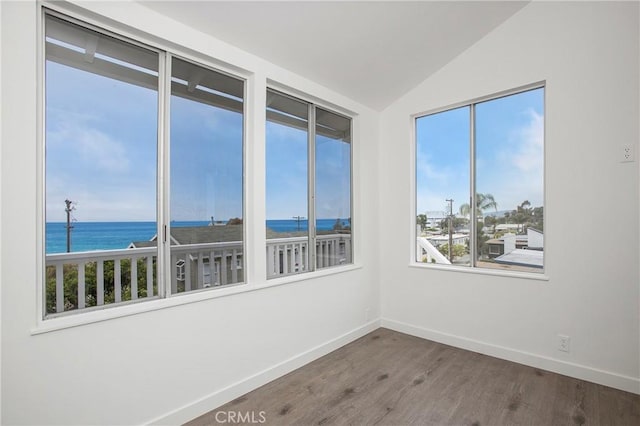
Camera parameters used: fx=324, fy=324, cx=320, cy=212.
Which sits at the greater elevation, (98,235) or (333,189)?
(333,189)

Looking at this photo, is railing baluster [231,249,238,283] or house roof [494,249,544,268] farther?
house roof [494,249,544,268]

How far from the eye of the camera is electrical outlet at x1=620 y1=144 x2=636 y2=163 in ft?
7.78

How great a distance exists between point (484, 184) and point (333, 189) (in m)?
1.51

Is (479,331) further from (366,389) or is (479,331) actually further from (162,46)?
(162,46)

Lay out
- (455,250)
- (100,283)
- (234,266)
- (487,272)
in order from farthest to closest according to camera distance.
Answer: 1. (455,250)
2. (487,272)
3. (234,266)
4. (100,283)

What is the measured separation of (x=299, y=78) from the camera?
291 centimetres

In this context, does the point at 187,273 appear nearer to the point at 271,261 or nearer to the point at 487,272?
the point at 271,261

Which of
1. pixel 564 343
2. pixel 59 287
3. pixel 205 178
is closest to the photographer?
pixel 59 287

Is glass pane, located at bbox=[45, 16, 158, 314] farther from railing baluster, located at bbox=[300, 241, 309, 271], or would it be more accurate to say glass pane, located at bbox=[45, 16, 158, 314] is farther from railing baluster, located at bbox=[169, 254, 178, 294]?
railing baluster, located at bbox=[300, 241, 309, 271]

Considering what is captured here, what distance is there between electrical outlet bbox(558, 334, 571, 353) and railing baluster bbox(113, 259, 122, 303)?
130 inches

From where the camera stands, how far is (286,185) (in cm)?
296

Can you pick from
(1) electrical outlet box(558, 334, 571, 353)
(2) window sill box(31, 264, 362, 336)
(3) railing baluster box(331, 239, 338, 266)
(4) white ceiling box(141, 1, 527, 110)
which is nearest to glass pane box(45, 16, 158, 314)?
(2) window sill box(31, 264, 362, 336)

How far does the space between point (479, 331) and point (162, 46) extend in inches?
139

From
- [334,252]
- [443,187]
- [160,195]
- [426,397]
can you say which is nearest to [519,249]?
[443,187]
